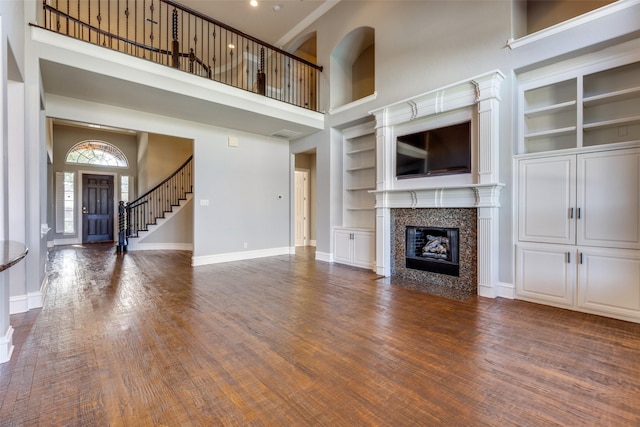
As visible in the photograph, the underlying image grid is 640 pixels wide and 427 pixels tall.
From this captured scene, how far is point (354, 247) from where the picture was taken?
5.63 metres

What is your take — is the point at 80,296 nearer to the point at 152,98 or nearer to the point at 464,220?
the point at 152,98

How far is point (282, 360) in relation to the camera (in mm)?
2115

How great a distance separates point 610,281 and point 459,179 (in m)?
1.90

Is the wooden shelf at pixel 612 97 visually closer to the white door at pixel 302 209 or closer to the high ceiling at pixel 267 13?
the high ceiling at pixel 267 13

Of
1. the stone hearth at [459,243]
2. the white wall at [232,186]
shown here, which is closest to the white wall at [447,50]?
the stone hearth at [459,243]

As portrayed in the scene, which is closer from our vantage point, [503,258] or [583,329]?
[583,329]

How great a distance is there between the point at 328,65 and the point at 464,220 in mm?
4145

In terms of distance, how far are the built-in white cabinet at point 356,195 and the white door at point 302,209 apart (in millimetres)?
2718

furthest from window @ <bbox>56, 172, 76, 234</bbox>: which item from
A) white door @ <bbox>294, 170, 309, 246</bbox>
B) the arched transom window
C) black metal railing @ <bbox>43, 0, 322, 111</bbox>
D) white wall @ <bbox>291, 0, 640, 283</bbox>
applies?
white wall @ <bbox>291, 0, 640, 283</bbox>

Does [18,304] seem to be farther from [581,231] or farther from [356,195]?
[581,231]

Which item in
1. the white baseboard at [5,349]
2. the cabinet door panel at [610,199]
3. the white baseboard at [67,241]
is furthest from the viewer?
the white baseboard at [67,241]

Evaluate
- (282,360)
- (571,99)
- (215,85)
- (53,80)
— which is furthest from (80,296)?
(571,99)

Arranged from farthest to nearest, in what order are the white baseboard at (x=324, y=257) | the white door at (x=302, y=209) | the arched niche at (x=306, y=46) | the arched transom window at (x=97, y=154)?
1. the arched transom window at (x=97, y=154)
2. the white door at (x=302, y=209)
3. the arched niche at (x=306, y=46)
4. the white baseboard at (x=324, y=257)

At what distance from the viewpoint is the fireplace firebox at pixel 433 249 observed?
164 inches
